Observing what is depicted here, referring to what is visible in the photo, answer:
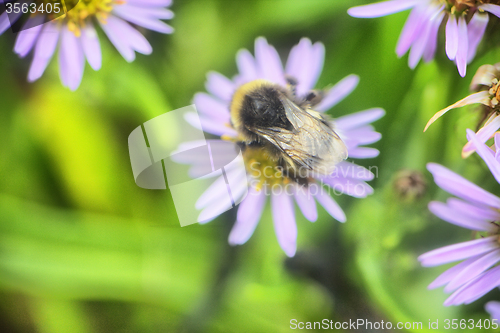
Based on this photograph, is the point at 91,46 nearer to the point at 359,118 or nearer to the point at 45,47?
the point at 45,47

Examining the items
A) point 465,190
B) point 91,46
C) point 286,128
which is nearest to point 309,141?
point 286,128

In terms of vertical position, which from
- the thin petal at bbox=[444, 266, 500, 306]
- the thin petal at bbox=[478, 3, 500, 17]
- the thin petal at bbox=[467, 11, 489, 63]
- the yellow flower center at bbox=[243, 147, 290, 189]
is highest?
the thin petal at bbox=[478, 3, 500, 17]

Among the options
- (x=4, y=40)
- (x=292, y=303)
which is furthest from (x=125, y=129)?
(x=292, y=303)

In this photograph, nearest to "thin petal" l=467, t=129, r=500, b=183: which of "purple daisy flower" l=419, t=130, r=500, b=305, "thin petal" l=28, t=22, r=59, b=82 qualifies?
"purple daisy flower" l=419, t=130, r=500, b=305

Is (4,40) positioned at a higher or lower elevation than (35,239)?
higher

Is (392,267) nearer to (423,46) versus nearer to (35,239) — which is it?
(423,46)

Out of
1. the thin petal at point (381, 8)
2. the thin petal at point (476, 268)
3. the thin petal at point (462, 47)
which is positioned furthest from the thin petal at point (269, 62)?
the thin petal at point (476, 268)

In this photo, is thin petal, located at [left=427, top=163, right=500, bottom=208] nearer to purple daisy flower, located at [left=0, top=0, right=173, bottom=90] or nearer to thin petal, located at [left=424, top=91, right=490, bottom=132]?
thin petal, located at [left=424, top=91, right=490, bottom=132]
